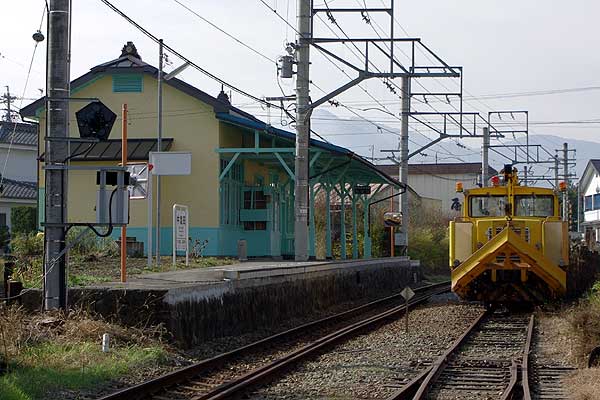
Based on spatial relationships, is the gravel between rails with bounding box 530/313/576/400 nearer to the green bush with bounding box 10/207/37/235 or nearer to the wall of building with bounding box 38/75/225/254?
the wall of building with bounding box 38/75/225/254

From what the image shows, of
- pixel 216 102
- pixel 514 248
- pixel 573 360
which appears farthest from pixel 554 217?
pixel 216 102

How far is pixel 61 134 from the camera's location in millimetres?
13367

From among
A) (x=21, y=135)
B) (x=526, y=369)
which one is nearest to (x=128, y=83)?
(x=526, y=369)

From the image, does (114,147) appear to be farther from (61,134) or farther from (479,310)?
(61,134)

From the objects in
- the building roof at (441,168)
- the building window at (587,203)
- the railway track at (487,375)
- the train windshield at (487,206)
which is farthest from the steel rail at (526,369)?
the building roof at (441,168)

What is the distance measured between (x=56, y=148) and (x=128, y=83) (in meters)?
19.1

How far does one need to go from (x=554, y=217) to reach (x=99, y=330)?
1149cm

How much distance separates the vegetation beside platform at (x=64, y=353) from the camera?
10461mm

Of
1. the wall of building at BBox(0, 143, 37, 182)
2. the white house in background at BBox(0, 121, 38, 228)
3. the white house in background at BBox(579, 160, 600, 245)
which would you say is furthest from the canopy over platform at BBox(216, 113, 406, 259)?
the white house in background at BBox(579, 160, 600, 245)

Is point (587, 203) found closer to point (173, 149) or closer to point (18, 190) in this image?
point (18, 190)

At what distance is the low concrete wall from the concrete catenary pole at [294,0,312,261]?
130 cm

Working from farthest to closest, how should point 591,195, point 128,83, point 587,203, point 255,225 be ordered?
point 587,203 < point 591,195 < point 255,225 < point 128,83

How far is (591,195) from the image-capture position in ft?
244

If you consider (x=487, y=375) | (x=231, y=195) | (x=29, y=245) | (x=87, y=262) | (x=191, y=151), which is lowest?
(x=487, y=375)
